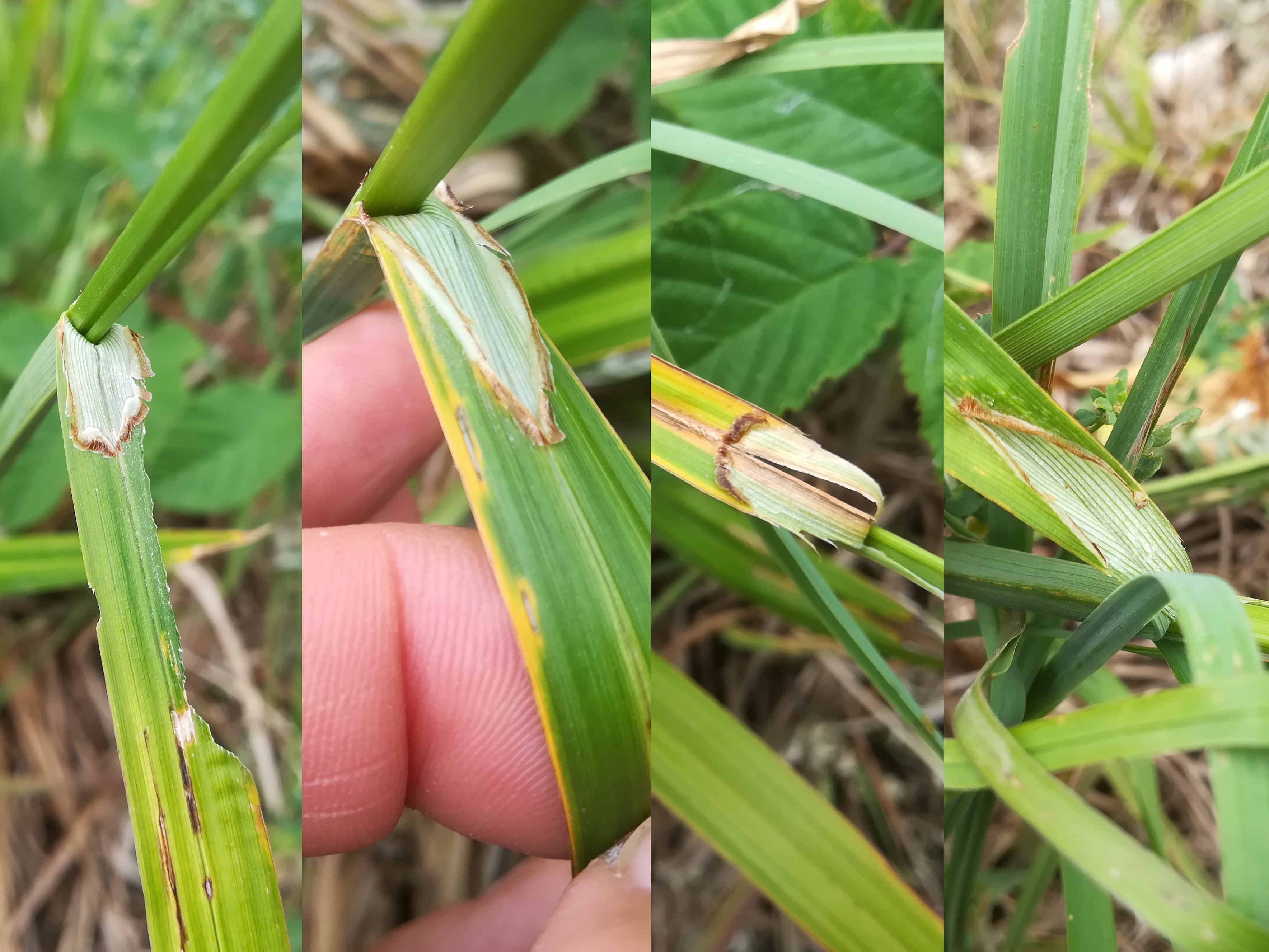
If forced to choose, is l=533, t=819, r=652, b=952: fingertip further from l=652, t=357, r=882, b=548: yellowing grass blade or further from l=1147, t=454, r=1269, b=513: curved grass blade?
l=1147, t=454, r=1269, b=513: curved grass blade

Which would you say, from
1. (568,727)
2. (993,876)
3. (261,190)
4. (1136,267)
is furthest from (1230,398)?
(261,190)

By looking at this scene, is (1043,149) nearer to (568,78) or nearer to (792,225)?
(792,225)

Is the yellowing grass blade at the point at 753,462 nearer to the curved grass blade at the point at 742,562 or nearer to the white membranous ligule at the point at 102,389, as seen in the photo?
the curved grass blade at the point at 742,562

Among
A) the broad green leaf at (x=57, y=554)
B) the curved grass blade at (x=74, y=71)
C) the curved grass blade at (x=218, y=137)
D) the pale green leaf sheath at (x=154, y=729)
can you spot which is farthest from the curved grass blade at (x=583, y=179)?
the curved grass blade at (x=74, y=71)

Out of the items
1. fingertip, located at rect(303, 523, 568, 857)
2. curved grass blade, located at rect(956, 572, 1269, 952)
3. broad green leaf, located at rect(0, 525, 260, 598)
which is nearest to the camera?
curved grass blade, located at rect(956, 572, 1269, 952)

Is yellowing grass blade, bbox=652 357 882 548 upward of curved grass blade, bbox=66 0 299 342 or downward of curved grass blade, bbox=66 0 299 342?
downward

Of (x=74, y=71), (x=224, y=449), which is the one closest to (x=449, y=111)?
(x=224, y=449)

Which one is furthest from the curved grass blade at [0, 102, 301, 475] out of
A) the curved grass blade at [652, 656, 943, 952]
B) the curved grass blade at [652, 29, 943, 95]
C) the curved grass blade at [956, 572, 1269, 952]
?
Result: the curved grass blade at [956, 572, 1269, 952]

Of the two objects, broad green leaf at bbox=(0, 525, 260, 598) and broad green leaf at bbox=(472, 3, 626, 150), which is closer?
broad green leaf at bbox=(472, 3, 626, 150)
